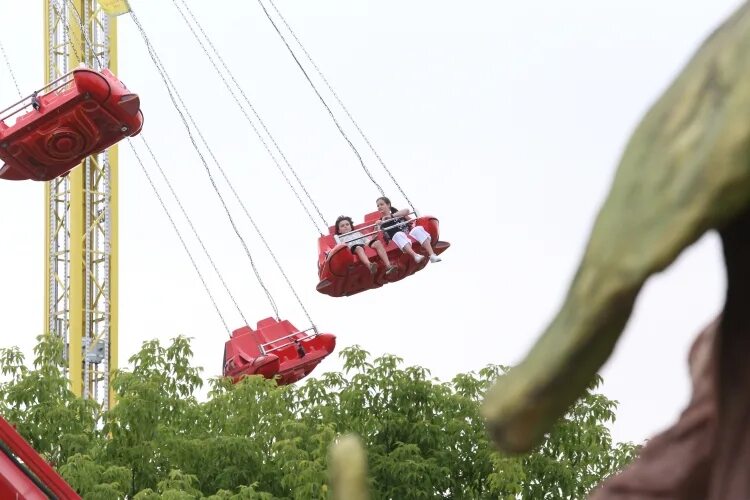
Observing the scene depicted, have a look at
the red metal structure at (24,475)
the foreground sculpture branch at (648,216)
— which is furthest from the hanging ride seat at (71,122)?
the foreground sculpture branch at (648,216)

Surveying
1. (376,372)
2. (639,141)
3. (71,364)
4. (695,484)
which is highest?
(71,364)

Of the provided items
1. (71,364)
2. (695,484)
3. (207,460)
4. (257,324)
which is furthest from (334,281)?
(695,484)

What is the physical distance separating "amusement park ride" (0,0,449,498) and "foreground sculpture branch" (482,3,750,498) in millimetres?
8235

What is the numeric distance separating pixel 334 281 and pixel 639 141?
17.3 metres

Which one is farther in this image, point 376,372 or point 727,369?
point 376,372

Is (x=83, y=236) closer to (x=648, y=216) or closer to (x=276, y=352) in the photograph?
(x=276, y=352)

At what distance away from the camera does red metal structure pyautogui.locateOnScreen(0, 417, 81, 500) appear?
30.8 ft

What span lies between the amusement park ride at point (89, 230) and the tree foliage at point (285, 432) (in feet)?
3.46

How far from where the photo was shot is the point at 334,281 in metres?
18.7

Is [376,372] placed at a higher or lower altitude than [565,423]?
higher

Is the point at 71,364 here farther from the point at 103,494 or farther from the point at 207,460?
the point at 103,494

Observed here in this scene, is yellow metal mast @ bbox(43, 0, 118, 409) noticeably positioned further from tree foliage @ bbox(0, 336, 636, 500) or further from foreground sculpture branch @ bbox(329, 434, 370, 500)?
foreground sculpture branch @ bbox(329, 434, 370, 500)

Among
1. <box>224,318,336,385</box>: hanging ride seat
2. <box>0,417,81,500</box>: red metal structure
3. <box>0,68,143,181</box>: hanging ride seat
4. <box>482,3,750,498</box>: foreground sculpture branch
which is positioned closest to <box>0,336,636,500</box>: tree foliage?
<box>224,318,336,385</box>: hanging ride seat

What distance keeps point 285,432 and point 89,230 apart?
12.8 meters
